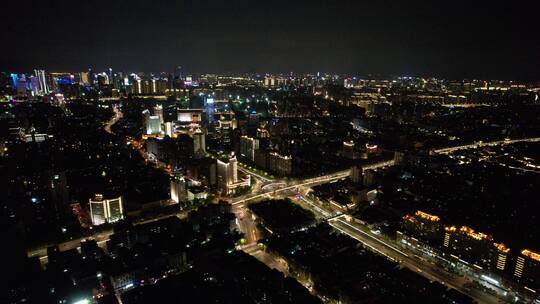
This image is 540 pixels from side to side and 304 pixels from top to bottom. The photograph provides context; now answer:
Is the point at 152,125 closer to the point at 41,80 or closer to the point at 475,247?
the point at 475,247

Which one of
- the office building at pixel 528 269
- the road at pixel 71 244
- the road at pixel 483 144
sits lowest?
the road at pixel 71 244

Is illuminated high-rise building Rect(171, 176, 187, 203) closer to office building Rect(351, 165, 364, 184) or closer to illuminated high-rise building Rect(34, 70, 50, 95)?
office building Rect(351, 165, 364, 184)

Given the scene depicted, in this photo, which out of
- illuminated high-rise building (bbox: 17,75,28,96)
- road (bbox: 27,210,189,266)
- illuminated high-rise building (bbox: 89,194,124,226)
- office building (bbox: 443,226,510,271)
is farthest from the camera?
illuminated high-rise building (bbox: 17,75,28,96)

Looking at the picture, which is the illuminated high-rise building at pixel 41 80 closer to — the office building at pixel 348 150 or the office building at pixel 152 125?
the office building at pixel 152 125

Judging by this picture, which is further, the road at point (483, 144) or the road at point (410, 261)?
the road at point (483, 144)

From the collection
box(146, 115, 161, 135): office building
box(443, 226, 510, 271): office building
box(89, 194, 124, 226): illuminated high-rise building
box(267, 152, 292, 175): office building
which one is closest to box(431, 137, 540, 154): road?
box(267, 152, 292, 175): office building

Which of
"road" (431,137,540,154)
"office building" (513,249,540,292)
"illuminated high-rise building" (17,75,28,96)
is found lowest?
"road" (431,137,540,154)

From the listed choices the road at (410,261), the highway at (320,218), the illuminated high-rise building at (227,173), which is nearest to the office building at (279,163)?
the highway at (320,218)

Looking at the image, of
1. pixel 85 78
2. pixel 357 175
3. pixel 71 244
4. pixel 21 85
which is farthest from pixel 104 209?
pixel 85 78
